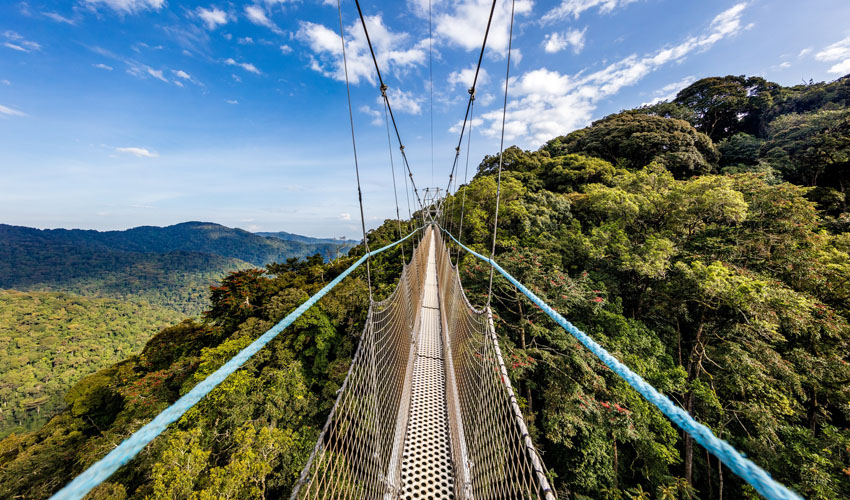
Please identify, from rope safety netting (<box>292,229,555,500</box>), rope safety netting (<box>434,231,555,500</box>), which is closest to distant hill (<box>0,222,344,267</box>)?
A: rope safety netting (<box>292,229,555,500</box>)

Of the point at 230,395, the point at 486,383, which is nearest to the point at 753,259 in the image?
the point at 486,383

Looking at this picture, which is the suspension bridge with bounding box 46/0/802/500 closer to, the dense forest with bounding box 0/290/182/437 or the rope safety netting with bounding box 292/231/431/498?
the rope safety netting with bounding box 292/231/431/498

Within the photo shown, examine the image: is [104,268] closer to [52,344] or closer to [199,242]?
[199,242]

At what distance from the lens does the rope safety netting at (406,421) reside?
1.29 metres

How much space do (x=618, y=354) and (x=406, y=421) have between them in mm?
4718

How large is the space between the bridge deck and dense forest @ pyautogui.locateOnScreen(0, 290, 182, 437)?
30111 mm

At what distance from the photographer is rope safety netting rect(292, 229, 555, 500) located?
1288 mm

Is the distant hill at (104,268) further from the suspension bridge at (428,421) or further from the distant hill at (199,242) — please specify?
the suspension bridge at (428,421)

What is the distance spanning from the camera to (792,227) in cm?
500

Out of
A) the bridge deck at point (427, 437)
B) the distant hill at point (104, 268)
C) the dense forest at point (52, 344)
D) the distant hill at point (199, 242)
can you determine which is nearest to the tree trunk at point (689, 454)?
the bridge deck at point (427, 437)

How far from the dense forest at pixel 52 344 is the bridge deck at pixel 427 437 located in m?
30.1

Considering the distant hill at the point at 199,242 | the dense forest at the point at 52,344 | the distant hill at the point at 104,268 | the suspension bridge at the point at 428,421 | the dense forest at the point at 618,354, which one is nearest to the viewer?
the suspension bridge at the point at 428,421

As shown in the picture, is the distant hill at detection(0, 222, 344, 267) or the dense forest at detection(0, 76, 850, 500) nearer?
the dense forest at detection(0, 76, 850, 500)

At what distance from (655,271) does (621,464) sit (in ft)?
13.6
